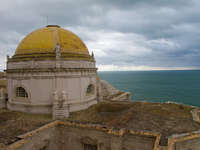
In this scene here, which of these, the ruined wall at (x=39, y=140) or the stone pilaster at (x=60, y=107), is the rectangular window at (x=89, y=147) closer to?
the ruined wall at (x=39, y=140)

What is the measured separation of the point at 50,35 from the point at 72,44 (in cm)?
326

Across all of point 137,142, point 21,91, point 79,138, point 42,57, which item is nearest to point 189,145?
point 137,142

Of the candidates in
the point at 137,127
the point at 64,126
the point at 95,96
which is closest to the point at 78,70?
the point at 95,96

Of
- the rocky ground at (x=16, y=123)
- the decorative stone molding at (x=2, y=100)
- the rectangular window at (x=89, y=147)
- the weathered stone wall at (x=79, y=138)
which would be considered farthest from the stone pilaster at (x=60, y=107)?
the decorative stone molding at (x=2, y=100)

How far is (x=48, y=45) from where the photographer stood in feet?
74.3

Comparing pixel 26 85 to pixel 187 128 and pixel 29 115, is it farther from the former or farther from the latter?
pixel 187 128

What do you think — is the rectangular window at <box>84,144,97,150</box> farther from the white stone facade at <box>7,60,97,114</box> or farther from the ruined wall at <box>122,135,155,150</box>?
the white stone facade at <box>7,60,97,114</box>

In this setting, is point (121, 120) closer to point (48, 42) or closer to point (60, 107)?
point (60, 107)

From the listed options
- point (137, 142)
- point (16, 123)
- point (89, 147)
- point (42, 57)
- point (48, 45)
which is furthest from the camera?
point (48, 45)

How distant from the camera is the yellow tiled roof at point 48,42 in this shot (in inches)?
891

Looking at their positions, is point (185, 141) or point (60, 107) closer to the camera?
point (185, 141)

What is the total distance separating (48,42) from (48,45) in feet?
1.76

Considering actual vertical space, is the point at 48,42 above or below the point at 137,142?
above

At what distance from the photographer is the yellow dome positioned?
22453mm
